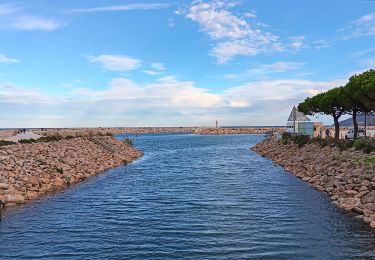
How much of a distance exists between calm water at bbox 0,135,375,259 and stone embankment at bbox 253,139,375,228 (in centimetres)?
84

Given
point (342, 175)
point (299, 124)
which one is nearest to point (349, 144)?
point (342, 175)

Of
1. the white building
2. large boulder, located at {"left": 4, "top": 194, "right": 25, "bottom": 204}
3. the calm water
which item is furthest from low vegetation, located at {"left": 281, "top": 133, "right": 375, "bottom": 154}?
large boulder, located at {"left": 4, "top": 194, "right": 25, "bottom": 204}

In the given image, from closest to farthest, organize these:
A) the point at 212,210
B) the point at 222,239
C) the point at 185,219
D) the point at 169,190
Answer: the point at 222,239, the point at 185,219, the point at 212,210, the point at 169,190

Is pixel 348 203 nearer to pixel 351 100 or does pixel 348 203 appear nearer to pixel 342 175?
pixel 342 175

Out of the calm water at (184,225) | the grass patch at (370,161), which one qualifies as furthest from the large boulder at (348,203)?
the grass patch at (370,161)

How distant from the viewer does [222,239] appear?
576 inches

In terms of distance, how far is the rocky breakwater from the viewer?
22672 millimetres

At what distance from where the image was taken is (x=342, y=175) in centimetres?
2509

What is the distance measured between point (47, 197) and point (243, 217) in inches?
438

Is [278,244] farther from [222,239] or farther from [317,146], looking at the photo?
[317,146]

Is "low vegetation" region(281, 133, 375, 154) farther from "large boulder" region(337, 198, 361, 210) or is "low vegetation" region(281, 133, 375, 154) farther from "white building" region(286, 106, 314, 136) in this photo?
"white building" region(286, 106, 314, 136)

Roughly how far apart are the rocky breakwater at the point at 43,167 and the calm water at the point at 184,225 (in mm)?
1365

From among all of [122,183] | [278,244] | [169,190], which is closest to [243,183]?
[169,190]

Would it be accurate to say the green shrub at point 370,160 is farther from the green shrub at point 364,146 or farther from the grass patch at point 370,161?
the green shrub at point 364,146
